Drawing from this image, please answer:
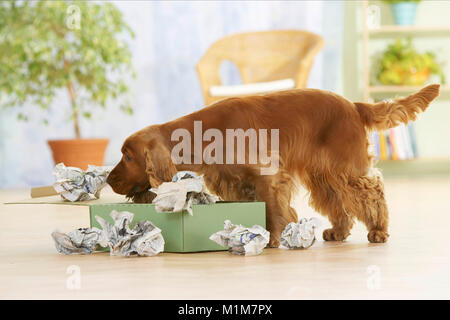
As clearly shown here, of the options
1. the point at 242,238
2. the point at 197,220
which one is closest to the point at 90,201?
the point at 197,220

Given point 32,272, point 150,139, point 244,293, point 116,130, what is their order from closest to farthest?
point 244,293 < point 32,272 < point 150,139 < point 116,130

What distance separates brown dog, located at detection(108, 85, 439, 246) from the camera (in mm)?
1867

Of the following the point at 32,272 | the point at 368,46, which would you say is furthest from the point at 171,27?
the point at 32,272

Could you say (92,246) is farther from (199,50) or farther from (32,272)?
(199,50)

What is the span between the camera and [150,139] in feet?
6.17

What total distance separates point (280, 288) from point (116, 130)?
383cm

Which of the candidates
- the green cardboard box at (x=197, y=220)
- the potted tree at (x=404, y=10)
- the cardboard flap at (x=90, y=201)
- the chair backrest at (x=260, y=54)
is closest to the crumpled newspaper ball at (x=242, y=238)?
the green cardboard box at (x=197, y=220)

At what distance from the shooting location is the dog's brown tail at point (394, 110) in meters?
1.95

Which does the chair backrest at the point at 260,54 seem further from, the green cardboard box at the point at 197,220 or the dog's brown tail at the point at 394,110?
the green cardboard box at the point at 197,220

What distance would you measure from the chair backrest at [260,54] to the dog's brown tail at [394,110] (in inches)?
84.1

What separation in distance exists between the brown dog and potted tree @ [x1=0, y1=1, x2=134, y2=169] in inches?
96.4

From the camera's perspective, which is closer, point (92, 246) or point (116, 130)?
point (92, 246)

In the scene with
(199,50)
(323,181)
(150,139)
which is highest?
(199,50)

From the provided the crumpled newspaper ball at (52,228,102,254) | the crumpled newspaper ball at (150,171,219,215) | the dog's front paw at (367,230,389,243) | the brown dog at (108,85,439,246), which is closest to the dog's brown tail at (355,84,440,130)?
the brown dog at (108,85,439,246)
